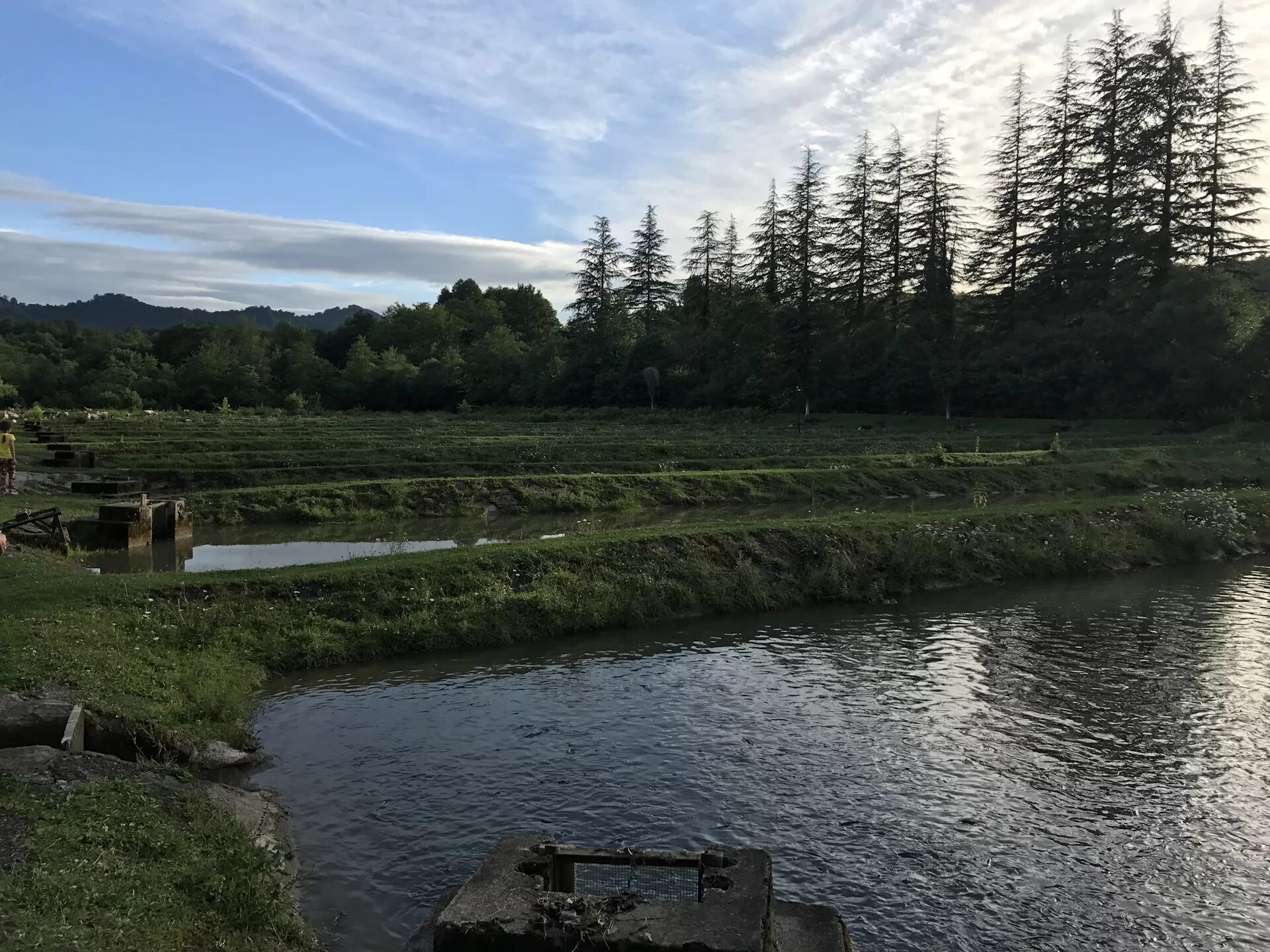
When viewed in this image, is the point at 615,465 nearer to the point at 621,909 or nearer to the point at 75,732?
the point at 75,732

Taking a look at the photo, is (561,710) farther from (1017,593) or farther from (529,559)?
(1017,593)

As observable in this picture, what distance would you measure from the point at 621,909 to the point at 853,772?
15.6 ft

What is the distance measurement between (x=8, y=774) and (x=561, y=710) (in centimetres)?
615

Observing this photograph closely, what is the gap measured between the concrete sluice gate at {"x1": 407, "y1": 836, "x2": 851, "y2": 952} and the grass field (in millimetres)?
1553

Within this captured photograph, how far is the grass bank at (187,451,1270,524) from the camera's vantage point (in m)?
27.4

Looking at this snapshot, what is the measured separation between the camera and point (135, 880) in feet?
20.5

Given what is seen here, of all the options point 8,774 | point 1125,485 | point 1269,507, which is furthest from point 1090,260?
point 8,774

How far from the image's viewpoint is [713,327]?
256 ft

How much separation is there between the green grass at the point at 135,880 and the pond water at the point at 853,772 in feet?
2.23

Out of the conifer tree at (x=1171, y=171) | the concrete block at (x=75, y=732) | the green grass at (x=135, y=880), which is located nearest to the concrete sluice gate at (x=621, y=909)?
the green grass at (x=135, y=880)

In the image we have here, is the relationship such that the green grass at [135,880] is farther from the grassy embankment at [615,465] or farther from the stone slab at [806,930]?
the grassy embankment at [615,465]

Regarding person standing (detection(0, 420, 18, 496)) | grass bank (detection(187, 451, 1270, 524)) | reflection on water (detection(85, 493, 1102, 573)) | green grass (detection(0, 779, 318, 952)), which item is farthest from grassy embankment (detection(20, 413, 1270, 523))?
green grass (detection(0, 779, 318, 952))

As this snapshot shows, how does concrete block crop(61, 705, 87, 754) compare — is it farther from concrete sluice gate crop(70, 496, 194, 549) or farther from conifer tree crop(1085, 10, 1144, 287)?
conifer tree crop(1085, 10, 1144, 287)

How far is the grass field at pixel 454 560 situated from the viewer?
6.79m
